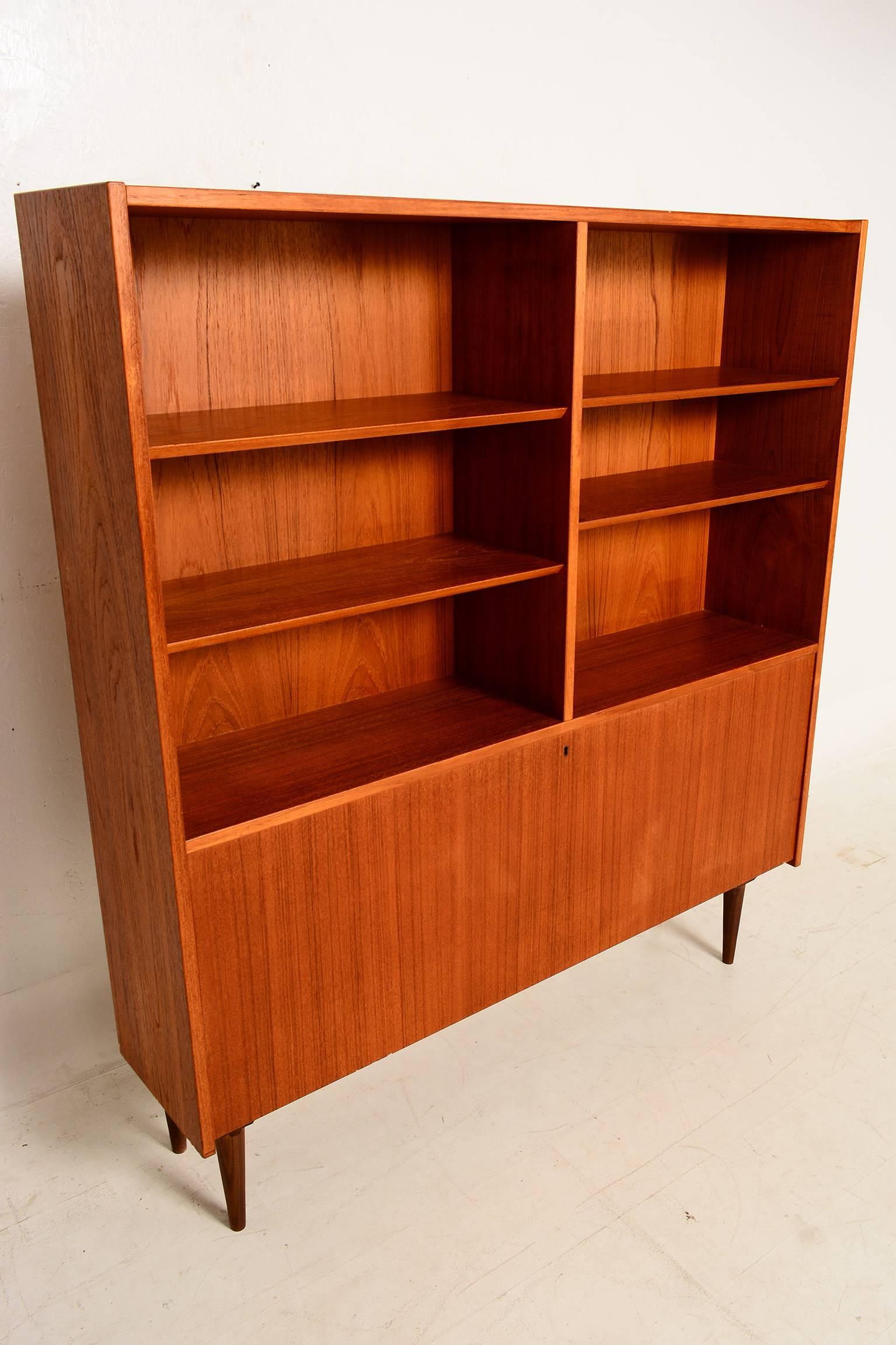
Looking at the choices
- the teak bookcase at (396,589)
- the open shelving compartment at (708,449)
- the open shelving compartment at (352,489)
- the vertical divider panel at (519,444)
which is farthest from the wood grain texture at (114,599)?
the open shelving compartment at (708,449)

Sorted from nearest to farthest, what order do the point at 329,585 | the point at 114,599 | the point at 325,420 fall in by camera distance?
the point at 114,599, the point at 325,420, the point at 329,585

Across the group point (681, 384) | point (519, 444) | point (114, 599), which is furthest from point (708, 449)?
point (114, 599)

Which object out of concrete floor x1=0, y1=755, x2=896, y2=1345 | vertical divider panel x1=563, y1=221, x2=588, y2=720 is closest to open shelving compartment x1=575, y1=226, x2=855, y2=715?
vertical divider panel x1=563, y1=221, x2=588, y2=720

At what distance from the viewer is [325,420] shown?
1.78m

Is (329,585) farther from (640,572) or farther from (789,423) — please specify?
(789,423)

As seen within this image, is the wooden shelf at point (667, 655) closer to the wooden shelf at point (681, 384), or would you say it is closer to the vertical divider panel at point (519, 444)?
the vertical divider panel at point (519, 444)

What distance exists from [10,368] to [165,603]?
0.52 meters

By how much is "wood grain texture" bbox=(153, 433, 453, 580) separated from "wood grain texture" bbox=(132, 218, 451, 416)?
11 cm

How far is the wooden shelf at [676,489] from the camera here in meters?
2.14

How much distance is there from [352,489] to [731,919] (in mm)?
1428

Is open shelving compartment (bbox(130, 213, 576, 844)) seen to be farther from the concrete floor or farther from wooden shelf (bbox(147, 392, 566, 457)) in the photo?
the concrete floor

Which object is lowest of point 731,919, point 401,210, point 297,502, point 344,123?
point 731,919

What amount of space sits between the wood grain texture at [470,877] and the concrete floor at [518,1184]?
0.28 meters

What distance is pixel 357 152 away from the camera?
216cm
